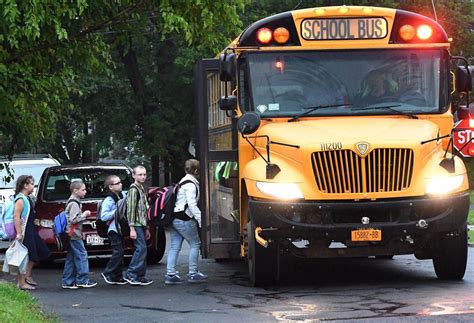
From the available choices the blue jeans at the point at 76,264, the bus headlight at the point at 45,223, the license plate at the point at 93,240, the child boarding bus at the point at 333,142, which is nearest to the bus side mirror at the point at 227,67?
the child boarding bus at the point at 333,142

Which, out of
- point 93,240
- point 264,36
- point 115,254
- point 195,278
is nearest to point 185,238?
point 195,278

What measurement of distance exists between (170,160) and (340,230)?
24038 mm

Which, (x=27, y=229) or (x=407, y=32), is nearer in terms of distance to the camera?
(x=407, y=32)

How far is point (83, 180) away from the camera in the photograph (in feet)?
58.2

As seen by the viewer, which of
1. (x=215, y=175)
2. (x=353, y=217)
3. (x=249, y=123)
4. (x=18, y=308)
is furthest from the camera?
(x=215, y=175)

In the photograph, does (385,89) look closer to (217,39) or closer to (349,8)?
(349,8)

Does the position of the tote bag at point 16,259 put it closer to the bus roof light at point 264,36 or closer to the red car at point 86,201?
the red car at point 86,201

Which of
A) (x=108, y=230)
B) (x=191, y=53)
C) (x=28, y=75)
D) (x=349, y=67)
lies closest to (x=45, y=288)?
(x=108, y=230)

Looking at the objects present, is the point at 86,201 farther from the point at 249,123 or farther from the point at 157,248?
the point at 249,123

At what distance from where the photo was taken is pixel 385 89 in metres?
12.4

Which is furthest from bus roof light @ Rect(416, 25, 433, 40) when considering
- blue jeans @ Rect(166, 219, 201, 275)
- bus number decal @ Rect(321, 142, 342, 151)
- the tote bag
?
the tote bag

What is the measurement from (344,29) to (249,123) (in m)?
1.61

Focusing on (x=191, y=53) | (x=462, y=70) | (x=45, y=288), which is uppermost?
(x=191, y=53)

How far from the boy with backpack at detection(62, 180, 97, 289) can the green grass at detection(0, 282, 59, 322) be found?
1.53 m
